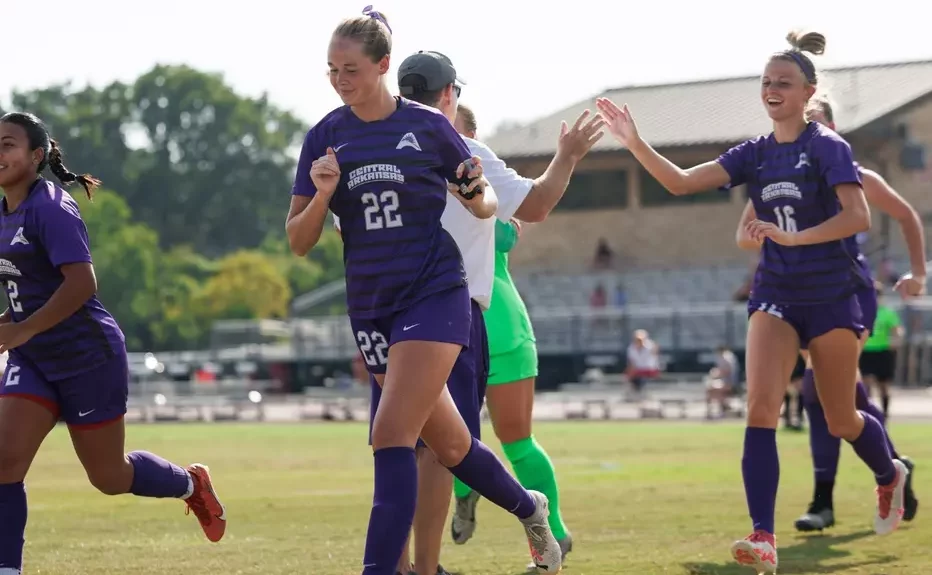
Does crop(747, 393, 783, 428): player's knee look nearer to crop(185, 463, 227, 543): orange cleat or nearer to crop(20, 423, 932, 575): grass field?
crop(20, 423, 932, 575): grass field

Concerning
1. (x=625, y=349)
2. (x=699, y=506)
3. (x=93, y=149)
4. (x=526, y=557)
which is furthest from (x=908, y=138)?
(x=93, y=149)

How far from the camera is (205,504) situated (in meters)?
8.53

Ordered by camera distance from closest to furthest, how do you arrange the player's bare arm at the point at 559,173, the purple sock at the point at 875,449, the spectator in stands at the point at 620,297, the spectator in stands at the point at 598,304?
the player's bare arm at the point at 559,173 → the purple sock at the point at 875,449 → the spectator in stands at the point at 598,304 → the spectator in stands at the point at 620,297

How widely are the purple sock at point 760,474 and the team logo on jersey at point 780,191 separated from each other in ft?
3.67

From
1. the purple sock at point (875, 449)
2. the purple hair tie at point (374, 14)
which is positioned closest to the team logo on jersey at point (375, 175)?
the purple hair tie at point (374, 14)

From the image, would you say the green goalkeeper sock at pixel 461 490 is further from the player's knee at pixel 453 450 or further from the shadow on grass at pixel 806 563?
the player's knee at pixel 453 450

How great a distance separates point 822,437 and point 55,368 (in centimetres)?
489

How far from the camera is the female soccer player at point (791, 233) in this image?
27.1ft

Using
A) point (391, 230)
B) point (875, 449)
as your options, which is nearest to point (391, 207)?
point (391, 230)

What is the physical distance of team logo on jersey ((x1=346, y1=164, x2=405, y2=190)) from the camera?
646 centimetres

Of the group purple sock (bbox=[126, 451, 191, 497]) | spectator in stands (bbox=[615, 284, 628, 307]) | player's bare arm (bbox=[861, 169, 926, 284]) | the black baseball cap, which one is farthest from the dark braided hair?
spectator in stands (bbox=[615, 284, 628, 307])

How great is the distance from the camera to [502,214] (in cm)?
→ 718

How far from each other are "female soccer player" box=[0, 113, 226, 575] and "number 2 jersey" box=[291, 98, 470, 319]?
1.06 m

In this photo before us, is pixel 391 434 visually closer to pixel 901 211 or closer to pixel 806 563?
pixel 806 563
